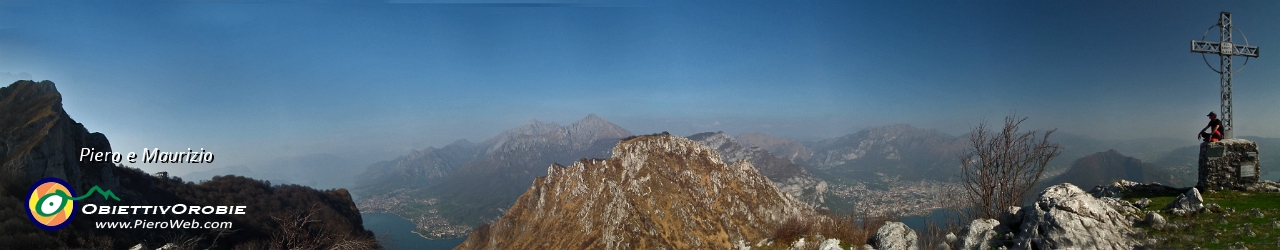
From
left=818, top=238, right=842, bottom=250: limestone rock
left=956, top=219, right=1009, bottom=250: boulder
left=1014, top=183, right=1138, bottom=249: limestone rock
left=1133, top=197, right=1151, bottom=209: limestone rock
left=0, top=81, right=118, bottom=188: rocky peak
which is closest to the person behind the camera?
left=1014, top=183, right=1138, bottom=249: limestone rock

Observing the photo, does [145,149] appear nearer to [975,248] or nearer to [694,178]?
[975,248]

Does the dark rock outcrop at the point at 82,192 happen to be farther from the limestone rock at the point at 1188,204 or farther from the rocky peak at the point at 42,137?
the limestone rock at the point at 1188,204

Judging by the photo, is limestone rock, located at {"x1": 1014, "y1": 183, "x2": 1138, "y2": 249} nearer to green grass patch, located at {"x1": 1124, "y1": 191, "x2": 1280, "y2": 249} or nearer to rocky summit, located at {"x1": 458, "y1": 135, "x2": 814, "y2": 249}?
green grass patch, located at {"x1": 1124, "y1": 191, "x2": 1280, "y2": 249}

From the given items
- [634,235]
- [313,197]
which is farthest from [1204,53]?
[313,197]

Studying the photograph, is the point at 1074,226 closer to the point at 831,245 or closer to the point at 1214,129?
the point at 831,245

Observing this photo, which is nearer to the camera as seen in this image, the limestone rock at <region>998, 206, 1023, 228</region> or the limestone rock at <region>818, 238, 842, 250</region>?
the limestone rock at <region>998, 206, 1023, 228</region>

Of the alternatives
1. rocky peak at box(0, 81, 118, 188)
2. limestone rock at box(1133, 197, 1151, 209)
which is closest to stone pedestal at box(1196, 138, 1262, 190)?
limestone rock at box(1133, 197, 1151, 209)

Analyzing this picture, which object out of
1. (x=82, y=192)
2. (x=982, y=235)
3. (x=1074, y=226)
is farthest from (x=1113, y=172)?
(x=82, y=192)
